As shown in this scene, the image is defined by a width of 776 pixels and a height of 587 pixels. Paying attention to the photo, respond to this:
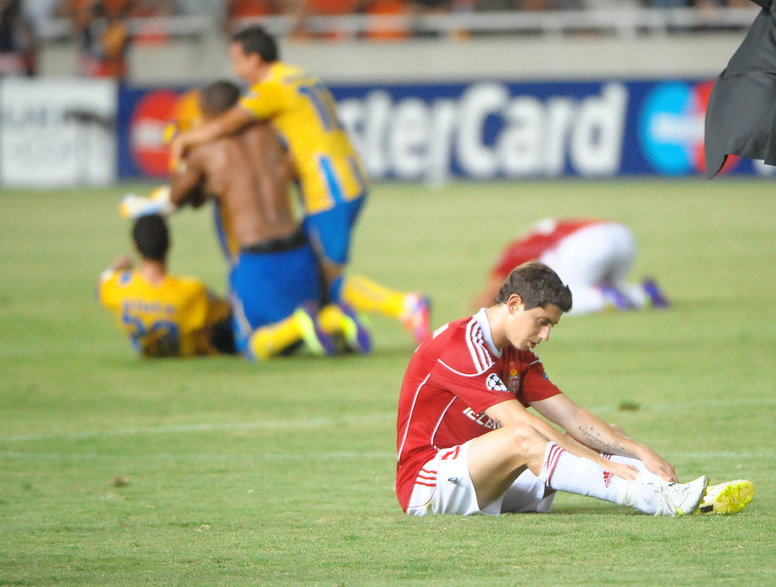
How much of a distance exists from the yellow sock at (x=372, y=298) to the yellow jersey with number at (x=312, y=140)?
65cm

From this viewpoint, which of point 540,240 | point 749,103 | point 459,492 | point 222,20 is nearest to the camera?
point 459,492

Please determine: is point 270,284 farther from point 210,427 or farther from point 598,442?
point 598,442

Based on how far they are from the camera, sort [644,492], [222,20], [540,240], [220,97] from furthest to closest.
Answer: [222,20]
[540,240]
[220,97]
[644,492]

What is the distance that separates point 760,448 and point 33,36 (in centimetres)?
2526

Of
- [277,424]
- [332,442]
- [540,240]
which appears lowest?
[540,240]

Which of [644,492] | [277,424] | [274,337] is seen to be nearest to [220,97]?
[274,337]

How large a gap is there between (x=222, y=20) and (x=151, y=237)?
64.7 feet

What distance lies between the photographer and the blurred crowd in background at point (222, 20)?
28.5 m

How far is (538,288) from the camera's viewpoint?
5.30 metres

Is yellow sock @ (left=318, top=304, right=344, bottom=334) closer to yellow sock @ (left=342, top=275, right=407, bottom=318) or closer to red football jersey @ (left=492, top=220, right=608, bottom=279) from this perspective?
yellow sock @ (left=342, top=275, right=407, bottom=318)

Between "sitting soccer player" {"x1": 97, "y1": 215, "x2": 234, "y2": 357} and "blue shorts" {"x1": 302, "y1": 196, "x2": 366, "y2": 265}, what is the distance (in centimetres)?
80

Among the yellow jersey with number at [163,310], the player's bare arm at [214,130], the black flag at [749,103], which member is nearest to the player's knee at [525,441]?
the black flag at [749,103]

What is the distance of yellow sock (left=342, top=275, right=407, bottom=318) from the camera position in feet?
33.8

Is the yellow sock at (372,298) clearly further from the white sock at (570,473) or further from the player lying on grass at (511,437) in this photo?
the white sock at (570,473)
